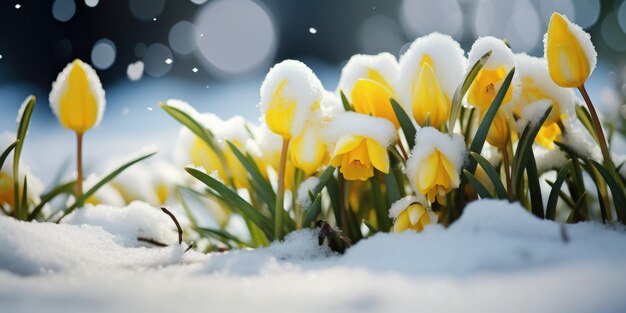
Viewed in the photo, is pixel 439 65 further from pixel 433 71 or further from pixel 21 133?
pixel 21 133

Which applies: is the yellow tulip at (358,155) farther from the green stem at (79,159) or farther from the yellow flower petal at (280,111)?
the green stem at (79,159)

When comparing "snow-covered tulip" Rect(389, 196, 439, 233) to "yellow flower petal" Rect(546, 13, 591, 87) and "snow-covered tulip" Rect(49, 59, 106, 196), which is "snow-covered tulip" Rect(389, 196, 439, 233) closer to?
"yellow flower petal" Rect(546, 13, 591, 87)

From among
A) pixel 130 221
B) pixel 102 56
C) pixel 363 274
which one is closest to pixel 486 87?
pixel 363 274

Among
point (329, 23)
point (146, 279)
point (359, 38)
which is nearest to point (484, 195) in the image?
point (146, 279)

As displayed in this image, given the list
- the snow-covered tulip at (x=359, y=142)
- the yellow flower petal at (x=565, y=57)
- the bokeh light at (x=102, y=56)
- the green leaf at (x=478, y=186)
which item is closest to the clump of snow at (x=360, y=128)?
the snow-covered tulip at (x=359, y=142)

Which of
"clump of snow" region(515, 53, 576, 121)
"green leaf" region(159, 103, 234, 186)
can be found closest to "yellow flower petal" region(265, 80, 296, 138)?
"green leaf" region(159, 103, 234, 186)
